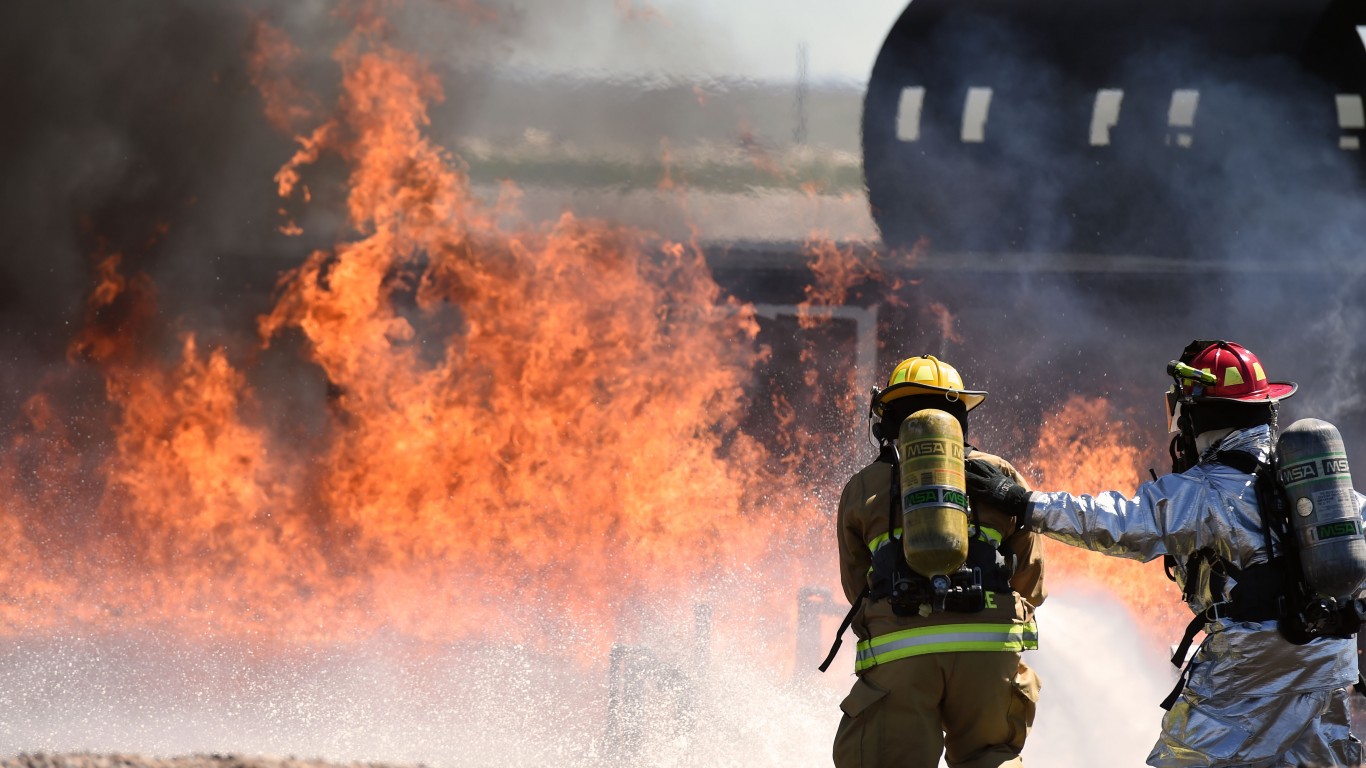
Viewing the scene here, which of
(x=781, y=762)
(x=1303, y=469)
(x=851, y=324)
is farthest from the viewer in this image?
(x=851, y=324)

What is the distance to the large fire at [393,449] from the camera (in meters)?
11.0

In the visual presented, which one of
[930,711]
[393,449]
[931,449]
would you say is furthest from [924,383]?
→ [393,449]

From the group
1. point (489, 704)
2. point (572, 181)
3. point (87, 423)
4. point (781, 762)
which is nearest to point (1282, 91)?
point (572, 181)

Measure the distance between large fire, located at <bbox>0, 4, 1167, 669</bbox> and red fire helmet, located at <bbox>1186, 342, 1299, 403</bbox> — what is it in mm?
7300

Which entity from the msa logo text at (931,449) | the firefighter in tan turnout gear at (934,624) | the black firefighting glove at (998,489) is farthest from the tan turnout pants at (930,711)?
the msa logo text at (931,449)

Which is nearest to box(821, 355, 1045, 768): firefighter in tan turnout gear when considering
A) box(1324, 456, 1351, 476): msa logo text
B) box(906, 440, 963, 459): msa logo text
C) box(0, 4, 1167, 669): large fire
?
box(906, 440, 963, 459): msa logo text

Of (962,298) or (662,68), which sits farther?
(962,298)

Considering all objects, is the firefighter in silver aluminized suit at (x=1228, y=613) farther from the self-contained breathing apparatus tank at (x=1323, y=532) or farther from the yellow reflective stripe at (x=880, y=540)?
the yellow reflective stripe at (x=880, y=540)

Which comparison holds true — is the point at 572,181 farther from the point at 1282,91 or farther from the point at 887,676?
the point at 887,676

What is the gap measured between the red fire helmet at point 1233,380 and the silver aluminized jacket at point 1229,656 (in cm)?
28

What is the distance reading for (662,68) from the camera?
35.3 feet

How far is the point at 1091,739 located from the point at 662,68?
6658 mm

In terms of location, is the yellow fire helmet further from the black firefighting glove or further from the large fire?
the large fire

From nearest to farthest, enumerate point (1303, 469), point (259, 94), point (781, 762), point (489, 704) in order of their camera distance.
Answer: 1. point (1303, 469)
2. point (781, 762)
3. point (489, 704)
4. point (259, 94)
